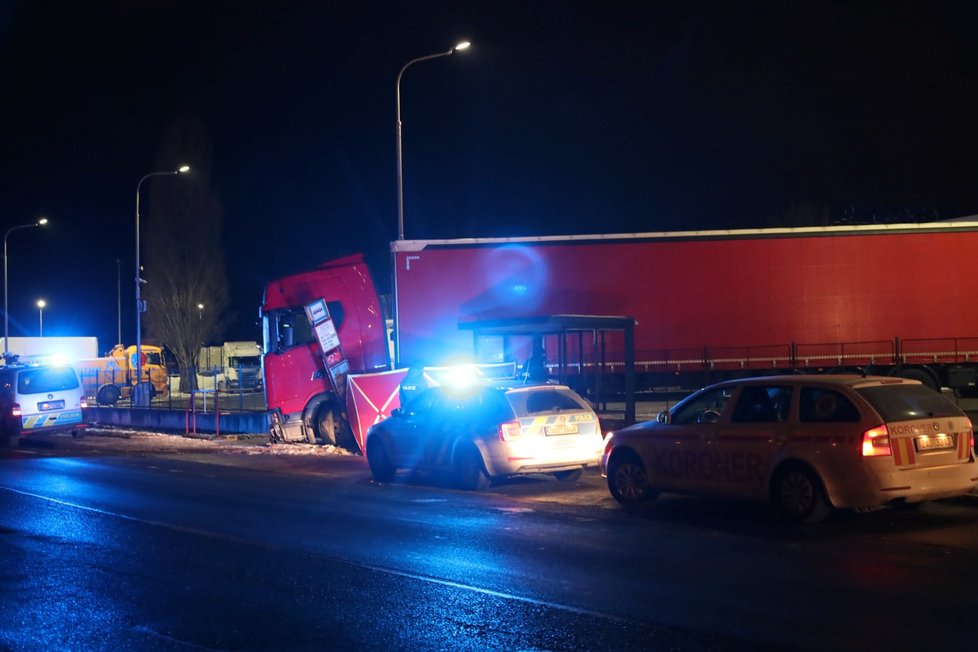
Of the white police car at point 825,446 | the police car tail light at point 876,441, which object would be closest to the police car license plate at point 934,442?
the white police car at point 825,446

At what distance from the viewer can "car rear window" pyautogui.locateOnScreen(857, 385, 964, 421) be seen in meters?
10.4

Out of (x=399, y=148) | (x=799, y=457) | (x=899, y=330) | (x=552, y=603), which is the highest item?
(x=399, y=148)

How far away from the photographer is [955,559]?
8867mm

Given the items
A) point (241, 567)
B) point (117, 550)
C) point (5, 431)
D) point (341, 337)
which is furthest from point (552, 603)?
point (5, 431)

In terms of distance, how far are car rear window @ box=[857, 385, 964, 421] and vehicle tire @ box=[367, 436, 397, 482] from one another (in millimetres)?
7598

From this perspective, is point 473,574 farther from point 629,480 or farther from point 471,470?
point 471,470

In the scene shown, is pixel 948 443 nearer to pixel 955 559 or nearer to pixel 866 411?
pixel 866 411

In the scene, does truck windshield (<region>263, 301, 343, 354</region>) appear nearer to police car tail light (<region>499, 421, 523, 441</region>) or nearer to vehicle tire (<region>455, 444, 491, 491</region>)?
vehicle tire (<region>455, 444, 491, 491</region>)

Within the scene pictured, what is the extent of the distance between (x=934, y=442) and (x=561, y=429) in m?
4.97

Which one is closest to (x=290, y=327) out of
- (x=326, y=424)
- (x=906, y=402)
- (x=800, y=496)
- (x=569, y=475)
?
(x=326, y=424)

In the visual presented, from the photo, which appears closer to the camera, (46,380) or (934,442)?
(934,442)

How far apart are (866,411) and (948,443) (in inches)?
38.1

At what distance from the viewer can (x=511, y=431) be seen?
1390 centimetres

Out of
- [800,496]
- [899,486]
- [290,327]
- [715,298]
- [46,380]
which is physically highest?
[715,298]
